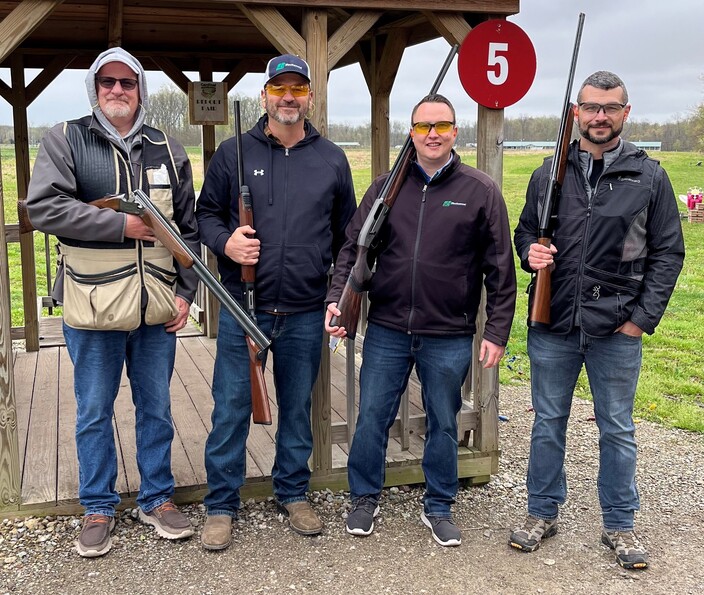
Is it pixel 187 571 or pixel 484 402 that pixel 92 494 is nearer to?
pixel 187 571

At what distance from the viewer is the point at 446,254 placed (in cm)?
356

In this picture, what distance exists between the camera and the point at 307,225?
365 centimetres

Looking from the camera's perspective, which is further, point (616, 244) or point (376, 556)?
point (376, 556)

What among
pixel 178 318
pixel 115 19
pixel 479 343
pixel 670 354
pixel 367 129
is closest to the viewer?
pixel 178 318

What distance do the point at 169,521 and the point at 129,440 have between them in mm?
1147

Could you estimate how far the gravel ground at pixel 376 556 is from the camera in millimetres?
3517

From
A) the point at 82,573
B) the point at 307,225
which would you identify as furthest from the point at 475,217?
the point at 82,573

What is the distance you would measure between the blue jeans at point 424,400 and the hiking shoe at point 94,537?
1.21 m

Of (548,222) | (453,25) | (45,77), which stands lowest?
(548,222)

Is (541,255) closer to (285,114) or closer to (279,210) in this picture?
(279,210)

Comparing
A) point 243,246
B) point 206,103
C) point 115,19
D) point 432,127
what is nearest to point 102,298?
point 243,246

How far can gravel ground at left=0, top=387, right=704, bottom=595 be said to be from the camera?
3.52 metres

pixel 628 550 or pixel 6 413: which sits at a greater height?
pixel 6 413

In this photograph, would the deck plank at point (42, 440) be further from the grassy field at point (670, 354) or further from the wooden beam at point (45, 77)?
the wooden beam at point (45, 77)
